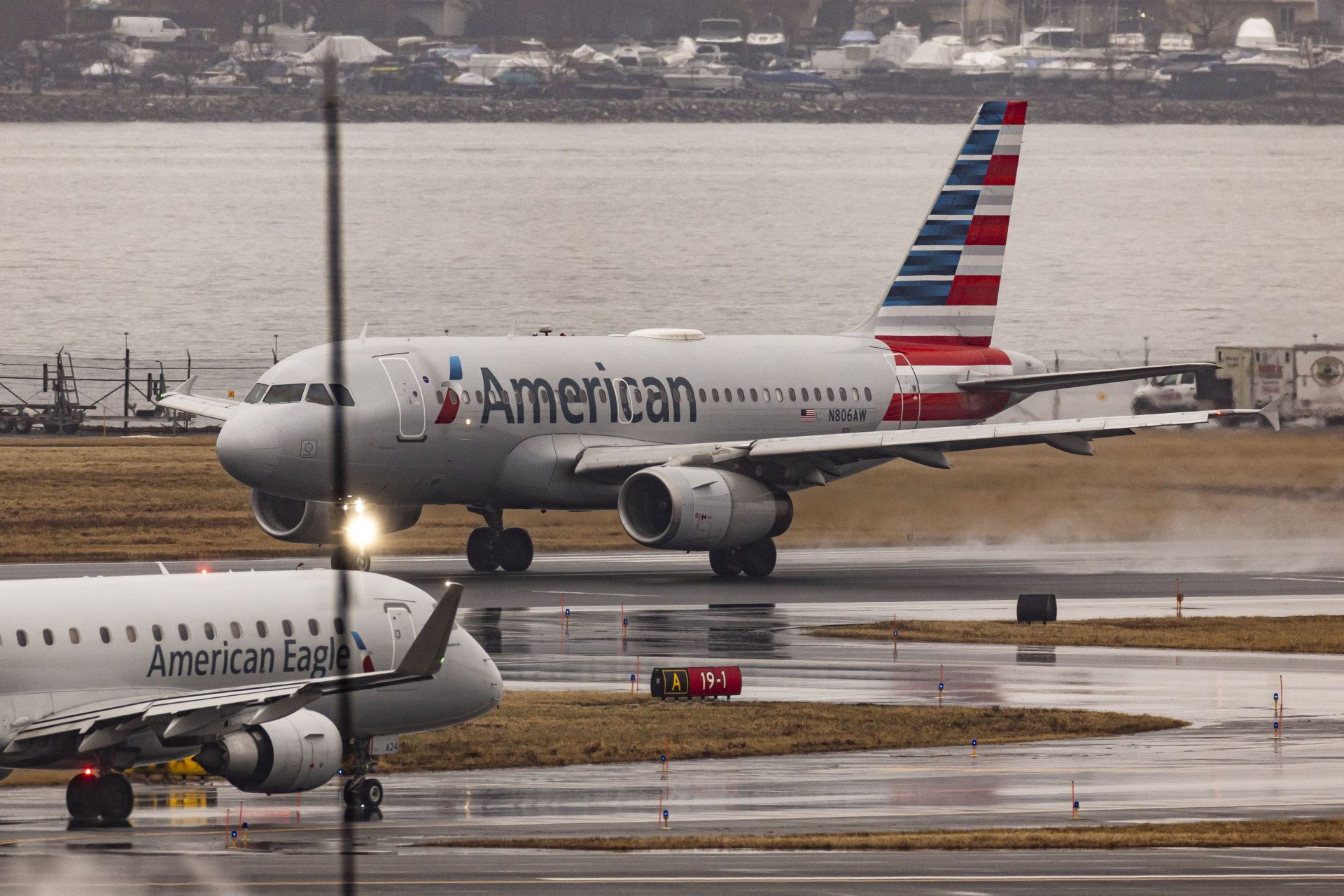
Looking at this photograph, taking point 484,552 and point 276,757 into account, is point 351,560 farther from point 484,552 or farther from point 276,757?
point 276,757

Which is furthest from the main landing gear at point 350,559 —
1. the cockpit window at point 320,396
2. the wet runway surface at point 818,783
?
the cockpit window at point 320,396

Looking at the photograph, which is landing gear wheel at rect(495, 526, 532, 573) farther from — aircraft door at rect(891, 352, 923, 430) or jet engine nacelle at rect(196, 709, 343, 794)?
jet engine nacelle at rect(196, 709, 343, 794)

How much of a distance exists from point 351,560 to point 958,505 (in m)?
18.9

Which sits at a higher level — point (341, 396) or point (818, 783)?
point (341, 396)

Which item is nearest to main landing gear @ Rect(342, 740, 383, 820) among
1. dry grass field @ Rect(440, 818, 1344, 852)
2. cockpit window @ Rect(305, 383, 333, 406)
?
dry grass field @ Rect(440, 818, 1344, 852)

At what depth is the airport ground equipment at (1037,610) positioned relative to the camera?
154 ft

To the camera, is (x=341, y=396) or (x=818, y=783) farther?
(x=341, y=396)

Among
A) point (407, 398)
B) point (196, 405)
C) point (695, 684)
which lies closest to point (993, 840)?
point (695, 684)

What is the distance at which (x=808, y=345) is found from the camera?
6091 cm

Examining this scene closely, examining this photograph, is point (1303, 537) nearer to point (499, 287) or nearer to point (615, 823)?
point (615, 823)

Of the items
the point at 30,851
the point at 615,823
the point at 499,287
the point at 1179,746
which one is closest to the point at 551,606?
the point at 1179,746

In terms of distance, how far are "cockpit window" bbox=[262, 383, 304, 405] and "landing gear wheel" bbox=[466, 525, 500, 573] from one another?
6.52m

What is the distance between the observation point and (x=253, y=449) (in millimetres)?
50250

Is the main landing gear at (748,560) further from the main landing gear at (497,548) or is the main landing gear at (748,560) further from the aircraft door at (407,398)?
the aircraft door at (407,398)
